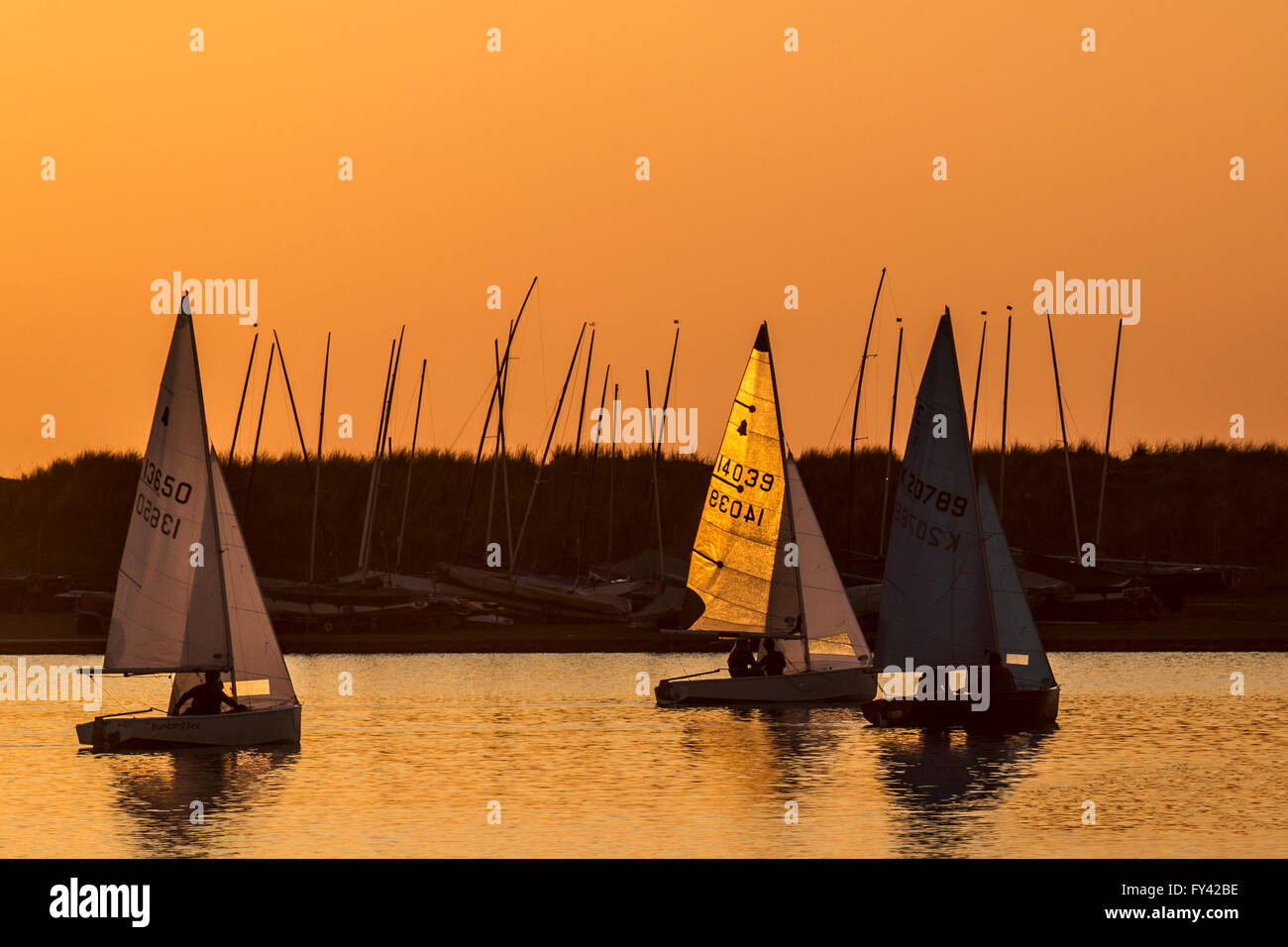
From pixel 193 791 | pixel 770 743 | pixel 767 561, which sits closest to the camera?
pixel 193 791

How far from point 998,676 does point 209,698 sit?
61.0ft

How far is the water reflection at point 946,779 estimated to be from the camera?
33.8m

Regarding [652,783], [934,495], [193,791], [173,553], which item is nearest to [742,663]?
[934,495]

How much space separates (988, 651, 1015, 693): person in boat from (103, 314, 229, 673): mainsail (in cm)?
1802

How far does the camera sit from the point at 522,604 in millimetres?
88688

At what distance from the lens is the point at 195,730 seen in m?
42.5

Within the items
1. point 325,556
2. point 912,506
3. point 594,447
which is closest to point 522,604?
point 594,447

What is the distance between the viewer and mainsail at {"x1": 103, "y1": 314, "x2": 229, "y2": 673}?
140 feet

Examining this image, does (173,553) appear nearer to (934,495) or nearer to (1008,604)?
(934,495)

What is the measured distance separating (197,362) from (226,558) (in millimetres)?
4603

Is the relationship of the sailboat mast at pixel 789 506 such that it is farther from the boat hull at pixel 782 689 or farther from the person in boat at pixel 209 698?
the person in boat at pixel 209 698
